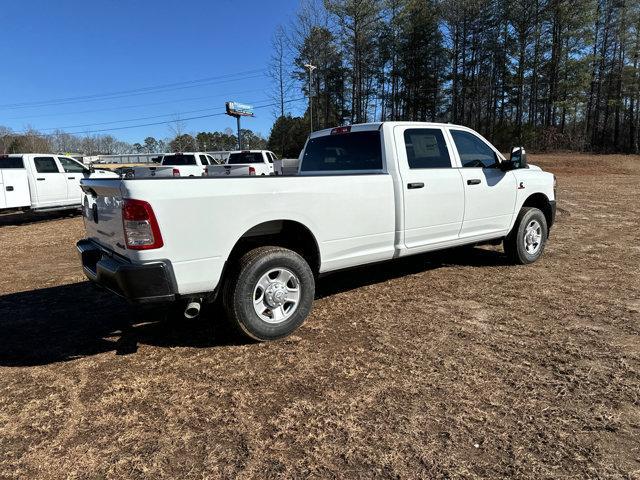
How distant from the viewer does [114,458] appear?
2.44 m

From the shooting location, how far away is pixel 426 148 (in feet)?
16.9

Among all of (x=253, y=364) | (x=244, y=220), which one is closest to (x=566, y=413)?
(x=253, y=364)

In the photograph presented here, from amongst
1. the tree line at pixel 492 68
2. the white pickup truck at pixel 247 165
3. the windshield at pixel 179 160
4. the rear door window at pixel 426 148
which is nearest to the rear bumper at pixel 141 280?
the rear door window at pixel 426 148

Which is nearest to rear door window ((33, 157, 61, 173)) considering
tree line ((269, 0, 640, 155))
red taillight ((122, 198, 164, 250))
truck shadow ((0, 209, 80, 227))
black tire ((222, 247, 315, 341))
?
truck shadow ((0, 209, 80, 227))

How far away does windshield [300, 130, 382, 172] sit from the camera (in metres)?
4.96

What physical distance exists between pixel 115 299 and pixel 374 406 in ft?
11.9

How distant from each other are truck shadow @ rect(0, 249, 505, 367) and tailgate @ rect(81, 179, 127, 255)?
90cm

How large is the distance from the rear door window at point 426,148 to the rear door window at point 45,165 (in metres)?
11.3

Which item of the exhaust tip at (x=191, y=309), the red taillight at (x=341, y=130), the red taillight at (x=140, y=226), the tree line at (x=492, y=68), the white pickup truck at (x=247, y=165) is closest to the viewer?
the red taillight at (x=140, y=226)

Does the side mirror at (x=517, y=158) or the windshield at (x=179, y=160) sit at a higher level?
the windshield at (x=179, y=160)

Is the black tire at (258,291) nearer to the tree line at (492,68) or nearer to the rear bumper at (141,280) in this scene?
the rear bumper at (141,280)

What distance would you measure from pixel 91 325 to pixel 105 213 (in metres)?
1.43

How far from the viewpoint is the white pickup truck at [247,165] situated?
18.8m

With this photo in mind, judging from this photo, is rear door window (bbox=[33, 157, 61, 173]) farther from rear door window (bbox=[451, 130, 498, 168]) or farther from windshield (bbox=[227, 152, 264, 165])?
rear door window (bbox=[451, 130, 498, 168])
